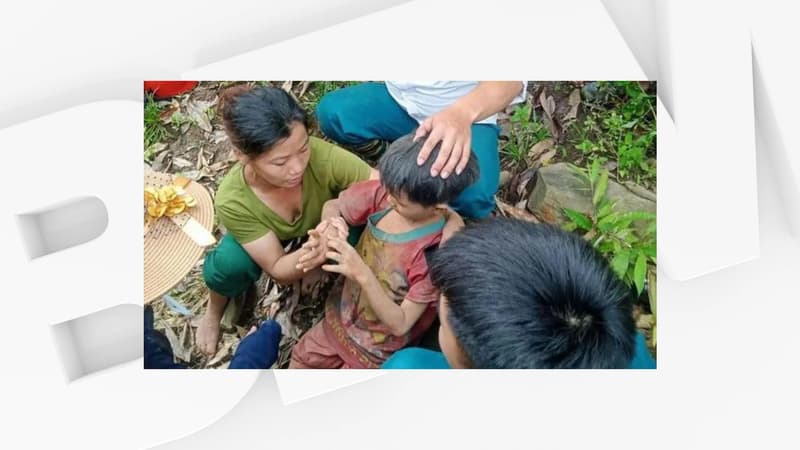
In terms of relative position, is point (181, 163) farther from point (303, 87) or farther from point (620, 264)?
point (620, 264)

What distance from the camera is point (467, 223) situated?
1252mm

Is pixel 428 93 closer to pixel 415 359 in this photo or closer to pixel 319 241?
pixel 319 241

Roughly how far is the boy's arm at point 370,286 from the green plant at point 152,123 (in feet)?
1.03

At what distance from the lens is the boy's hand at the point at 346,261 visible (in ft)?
4.08

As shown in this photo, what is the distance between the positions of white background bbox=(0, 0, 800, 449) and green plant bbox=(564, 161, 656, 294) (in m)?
0.03

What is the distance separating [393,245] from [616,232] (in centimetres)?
Result: 35

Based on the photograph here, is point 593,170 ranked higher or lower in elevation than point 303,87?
lower

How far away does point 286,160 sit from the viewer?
1.24 meters

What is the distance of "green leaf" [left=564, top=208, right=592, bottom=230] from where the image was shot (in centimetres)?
127

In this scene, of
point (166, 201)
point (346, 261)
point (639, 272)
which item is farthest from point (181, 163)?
point (639, 272)

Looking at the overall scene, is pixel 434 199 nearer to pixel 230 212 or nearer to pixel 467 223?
pixel 467 223

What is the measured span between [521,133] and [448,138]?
117 millimetres
